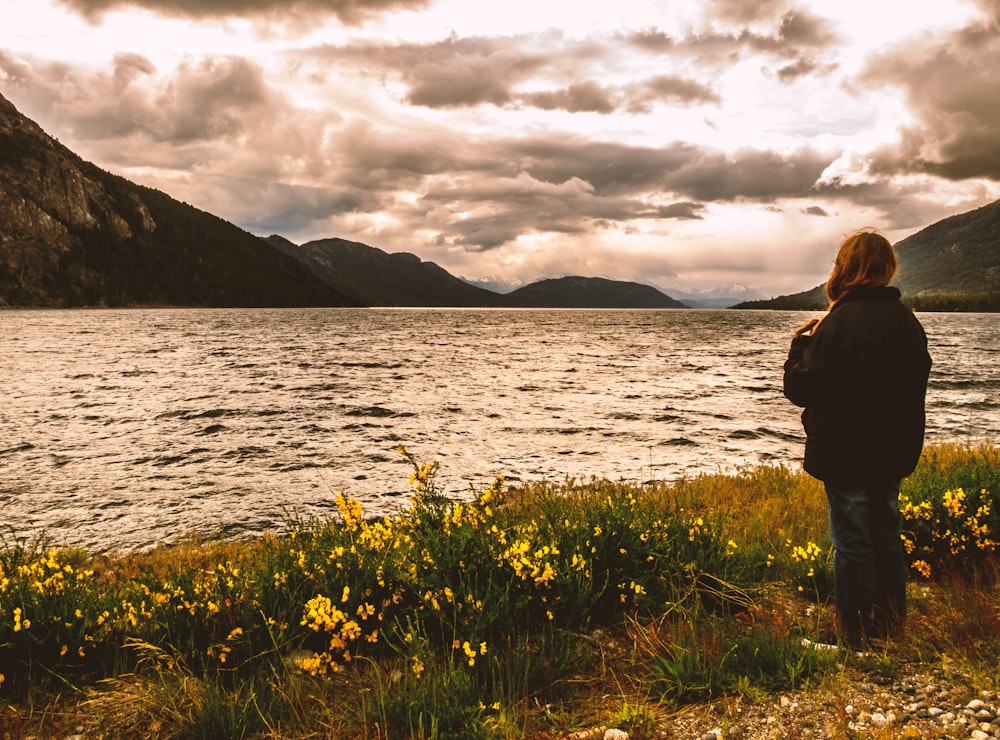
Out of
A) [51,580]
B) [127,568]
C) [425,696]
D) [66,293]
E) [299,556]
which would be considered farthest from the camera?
[66,293]

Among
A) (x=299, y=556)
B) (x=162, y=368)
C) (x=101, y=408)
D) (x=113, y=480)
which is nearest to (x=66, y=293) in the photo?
(x=162, y=368)

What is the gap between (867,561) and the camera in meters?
4.63

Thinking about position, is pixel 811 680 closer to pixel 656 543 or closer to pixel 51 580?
pixel 656 543

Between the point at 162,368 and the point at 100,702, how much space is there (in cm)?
4018

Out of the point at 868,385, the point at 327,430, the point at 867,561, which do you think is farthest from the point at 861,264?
the point at 327,430

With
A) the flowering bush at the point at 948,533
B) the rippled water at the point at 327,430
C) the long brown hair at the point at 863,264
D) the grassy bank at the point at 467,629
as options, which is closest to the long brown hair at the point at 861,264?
the long brown hair at the point at 863,264

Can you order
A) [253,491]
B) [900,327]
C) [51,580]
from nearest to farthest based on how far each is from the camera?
1. [900,327]
2. [51,580]
3. [253,491]

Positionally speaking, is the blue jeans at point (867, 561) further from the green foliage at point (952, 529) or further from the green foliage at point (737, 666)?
the green foliage at point (952, 529)

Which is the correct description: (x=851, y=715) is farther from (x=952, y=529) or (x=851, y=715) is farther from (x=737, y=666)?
(x=952, y=529)

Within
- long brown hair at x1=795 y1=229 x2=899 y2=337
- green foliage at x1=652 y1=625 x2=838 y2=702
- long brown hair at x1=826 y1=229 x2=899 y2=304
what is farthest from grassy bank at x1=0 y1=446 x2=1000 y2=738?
long brown hair at x1=826 y1=229 x2=899 y2=304

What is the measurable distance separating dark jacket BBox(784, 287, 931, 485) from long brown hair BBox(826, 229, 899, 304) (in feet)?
0.29

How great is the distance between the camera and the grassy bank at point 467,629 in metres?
3.94

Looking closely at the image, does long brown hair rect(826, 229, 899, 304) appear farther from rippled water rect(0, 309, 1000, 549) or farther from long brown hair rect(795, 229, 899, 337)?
rippled water rect(0, 309, 1000, 549)

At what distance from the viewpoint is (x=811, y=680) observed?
403 cm
